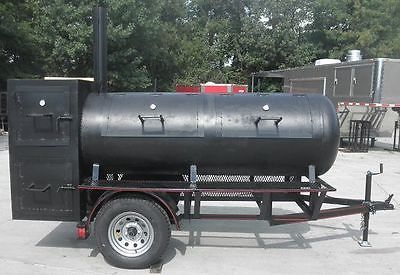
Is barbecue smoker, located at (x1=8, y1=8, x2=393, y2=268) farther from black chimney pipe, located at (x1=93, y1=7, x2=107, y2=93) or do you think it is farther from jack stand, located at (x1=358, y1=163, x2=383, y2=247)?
jack stand, located at (x1=358, y1=163, x2=383, y2=247)

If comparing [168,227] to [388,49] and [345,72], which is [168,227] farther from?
[388,49]

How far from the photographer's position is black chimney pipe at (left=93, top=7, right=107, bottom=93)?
18.5 ft

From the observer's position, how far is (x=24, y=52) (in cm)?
2209

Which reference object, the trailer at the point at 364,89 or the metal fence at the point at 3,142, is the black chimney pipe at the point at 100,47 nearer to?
the metal fence at the point at 3,142

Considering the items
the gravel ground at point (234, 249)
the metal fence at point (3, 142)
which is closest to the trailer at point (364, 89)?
the gravel ground at point (234, 249)

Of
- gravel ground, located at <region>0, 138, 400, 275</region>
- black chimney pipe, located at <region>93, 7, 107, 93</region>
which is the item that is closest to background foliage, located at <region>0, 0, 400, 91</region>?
gravel ground, located at <region>0, 138, 400, 275</region>

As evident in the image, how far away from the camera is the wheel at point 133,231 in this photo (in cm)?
500

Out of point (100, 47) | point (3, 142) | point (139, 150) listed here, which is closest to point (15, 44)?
point (3, 142)

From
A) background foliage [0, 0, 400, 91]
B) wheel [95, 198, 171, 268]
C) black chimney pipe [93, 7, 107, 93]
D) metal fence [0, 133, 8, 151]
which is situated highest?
background foliage [0, 0, 400, 91]

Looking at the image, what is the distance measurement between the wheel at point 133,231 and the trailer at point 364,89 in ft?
37.8

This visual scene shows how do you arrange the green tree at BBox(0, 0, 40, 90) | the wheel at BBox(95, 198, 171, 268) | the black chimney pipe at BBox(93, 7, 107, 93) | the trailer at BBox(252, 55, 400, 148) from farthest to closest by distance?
the green tree at BBox(0, 0, 40, 90) → the trailer at BBox(252, 55, 400, 148) → the black chimney pipe at BBox(93, 7, 107, 93) → the wheel at BBox(95, 198, 171, 268)

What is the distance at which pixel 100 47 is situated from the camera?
5.70 meters

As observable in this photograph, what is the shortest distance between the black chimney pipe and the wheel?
1427mm

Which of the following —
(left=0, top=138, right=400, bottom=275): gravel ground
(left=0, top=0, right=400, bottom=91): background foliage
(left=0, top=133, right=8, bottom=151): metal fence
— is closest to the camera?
(left=0, top=138, right=400, bottom=275): gravel ground
